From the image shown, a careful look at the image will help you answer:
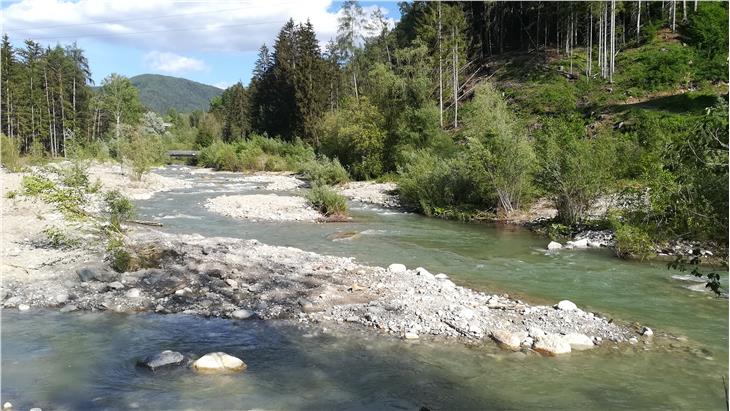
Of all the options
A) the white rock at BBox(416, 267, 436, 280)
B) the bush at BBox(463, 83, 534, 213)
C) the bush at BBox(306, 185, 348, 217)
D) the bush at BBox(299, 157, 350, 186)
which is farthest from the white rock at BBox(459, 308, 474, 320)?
the bush at BBox(299, 157, 350, 186)

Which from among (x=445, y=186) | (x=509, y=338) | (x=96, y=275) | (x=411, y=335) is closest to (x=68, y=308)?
(x=96, y=275)

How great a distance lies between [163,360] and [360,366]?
2.88 meters

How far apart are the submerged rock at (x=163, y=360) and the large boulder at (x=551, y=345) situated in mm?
5510

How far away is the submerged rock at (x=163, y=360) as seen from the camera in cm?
773

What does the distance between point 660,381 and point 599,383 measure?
0.91m

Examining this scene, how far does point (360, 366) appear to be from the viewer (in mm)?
7898

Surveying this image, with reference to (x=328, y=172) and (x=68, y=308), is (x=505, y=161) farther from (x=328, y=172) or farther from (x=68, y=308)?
(x=328, y=172)

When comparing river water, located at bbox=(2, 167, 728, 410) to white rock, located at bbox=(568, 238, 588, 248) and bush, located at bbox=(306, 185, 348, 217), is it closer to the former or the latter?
white rock, located at bbox=(568, 238, 588, 248)

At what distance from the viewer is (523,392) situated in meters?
7.14

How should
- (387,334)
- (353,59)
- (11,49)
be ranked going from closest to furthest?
(387,334)
(11,49)
(353,59)

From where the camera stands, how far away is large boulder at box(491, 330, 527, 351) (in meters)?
8.63

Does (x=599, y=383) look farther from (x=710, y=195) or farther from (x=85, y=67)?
(x=85, y=67)

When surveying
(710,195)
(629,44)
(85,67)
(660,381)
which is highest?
(85,67)

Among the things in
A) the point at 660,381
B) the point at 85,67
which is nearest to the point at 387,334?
the point at 660,381
